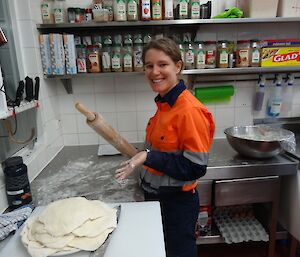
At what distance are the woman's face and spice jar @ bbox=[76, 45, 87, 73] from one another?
64 cm

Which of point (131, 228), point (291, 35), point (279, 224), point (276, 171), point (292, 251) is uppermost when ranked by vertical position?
point (291, 35)

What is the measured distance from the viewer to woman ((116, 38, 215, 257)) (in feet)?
2.84

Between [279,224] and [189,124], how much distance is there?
1152mm

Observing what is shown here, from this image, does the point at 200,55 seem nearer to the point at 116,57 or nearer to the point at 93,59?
the point at 116,57

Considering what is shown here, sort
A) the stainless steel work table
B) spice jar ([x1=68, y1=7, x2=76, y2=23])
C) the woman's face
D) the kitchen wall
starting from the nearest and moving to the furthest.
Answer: the woman's face
the stainless steel work table
spice jar ([x1=68, y1=7, x2=76, y2=23])
the kitchen wall

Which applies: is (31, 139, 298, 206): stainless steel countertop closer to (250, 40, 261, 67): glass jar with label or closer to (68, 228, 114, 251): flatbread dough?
(68, 228, 114, 251): flatbread dough

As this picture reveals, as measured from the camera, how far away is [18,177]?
92cm

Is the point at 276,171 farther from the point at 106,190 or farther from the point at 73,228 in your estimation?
the point at 73,228

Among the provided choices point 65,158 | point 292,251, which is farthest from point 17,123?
point 292,251

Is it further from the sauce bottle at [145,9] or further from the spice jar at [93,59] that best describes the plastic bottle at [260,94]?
the spice jar at [93,59]

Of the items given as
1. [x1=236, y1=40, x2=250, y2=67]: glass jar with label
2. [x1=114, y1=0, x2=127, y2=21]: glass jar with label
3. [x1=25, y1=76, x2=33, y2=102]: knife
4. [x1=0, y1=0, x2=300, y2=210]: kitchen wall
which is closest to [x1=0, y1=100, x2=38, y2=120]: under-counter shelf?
[x1=25, y1=76, x2=33, y2=102]: knife

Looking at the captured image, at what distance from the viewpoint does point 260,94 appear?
1723mm

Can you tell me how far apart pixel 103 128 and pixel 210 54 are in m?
0.84

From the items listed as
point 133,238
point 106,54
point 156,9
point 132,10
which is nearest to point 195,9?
point 156,9
